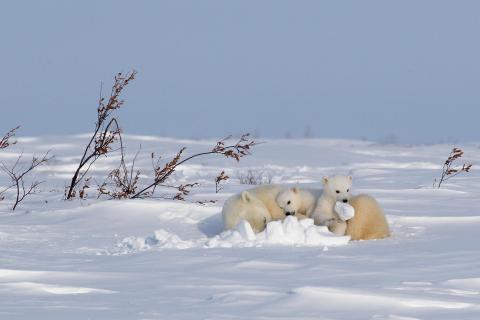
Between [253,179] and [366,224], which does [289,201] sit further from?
[253,179]

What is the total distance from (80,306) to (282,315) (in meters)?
0.79

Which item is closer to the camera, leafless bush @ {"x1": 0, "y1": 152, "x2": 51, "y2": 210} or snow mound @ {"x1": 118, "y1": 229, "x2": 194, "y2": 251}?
snow mound @ {"x1": 118, "y1": 229, "x2": 194, "y2": 251}

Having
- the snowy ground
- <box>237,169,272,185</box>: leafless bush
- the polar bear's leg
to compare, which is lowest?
the snowy ground

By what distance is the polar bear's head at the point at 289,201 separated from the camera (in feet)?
18.9

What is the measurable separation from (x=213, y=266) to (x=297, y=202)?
4.78ft

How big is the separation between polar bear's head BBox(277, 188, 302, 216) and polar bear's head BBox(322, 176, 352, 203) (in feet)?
0.68

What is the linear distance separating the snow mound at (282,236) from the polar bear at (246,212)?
9.0 inches

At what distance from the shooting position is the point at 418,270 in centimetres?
430

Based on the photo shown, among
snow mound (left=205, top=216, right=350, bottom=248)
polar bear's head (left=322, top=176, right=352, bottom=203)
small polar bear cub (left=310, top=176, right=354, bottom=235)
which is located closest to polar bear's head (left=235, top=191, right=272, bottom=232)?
snow mound (left=205, top=216, right=350, bottom=248)

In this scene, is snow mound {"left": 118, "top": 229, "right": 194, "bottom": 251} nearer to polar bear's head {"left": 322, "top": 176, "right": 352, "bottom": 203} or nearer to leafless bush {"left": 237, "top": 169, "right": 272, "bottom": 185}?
polar bear's head {"left": 322, "top": 176, "right": 352, "bottom": 203}

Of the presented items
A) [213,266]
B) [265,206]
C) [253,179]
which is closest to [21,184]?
[253,179]

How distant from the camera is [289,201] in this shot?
575 centimetres

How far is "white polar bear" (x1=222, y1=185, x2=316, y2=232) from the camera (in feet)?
18.8

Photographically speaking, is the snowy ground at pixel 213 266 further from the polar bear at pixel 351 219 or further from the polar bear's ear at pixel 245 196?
the polar bear's ear at pixel 245 196
